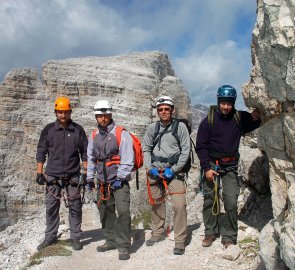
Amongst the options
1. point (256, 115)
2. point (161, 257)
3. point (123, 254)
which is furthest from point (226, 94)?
point (123, 254)

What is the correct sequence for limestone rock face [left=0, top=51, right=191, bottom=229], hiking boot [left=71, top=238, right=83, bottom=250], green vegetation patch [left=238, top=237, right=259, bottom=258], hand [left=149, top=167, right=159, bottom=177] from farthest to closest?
limestone rock face [left=0, top=51, right=191, bottom=229], hiking boot [left=71, top=238, right=83, bottom=250], hand [left=149, top=167, right=159, bottom=177], green vegetation patch [left=238, top=237, right=259, bottom=258]

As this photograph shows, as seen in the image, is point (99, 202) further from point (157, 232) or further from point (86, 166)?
point (157, 232)

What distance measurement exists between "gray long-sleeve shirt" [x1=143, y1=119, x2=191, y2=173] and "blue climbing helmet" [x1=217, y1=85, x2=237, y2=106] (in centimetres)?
124

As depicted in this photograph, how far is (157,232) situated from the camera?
A: 1026 cm

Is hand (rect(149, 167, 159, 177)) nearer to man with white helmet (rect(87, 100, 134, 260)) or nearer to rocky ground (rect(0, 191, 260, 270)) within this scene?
man with white helmet (rect(87, 100, 134, 260))

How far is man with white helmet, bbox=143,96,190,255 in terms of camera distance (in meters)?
9.07

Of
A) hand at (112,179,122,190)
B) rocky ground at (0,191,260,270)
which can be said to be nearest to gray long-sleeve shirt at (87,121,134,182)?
hand at (112,179,122,190)

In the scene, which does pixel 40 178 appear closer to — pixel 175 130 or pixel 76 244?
pixel 76 244

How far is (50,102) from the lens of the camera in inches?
1351

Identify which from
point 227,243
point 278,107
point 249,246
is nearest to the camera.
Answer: point 278,107

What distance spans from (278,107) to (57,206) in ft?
22.5

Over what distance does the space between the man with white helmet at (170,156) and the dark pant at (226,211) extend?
2.05 feet

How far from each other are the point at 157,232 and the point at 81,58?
2899cm

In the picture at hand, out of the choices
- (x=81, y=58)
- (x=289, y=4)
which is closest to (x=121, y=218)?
(x=289, y=4)
